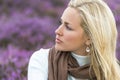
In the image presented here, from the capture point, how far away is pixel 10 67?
19.0 ft

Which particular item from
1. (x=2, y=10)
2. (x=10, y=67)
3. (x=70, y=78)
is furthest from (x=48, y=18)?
(x=70, y=78)

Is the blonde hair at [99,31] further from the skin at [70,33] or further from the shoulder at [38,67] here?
the shoulder at [38,67]

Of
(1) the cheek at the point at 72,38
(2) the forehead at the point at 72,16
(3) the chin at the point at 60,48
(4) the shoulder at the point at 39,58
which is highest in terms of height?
(2) the forehead at the point at 72,16

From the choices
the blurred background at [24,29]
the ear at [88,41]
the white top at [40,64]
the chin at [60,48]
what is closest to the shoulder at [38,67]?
the white top at [40,64]

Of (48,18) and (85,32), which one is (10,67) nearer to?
(85,32)

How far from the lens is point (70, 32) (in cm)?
359

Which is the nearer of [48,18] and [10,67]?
[10,67]

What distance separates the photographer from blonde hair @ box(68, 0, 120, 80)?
141 inches

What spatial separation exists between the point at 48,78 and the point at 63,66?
11 centimetres

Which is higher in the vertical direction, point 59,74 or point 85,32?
point 85,32

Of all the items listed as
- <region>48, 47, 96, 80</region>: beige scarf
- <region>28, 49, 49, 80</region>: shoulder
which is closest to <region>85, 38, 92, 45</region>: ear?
<region>48, 47, 96, 80</region>: beige scarf

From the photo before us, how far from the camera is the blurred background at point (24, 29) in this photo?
5867 mm

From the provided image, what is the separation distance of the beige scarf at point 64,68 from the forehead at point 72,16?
0.23 metres

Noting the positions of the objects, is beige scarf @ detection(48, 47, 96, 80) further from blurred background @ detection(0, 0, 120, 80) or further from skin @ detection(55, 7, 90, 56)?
blurred background @ detection(0, 0, 120, 80)
